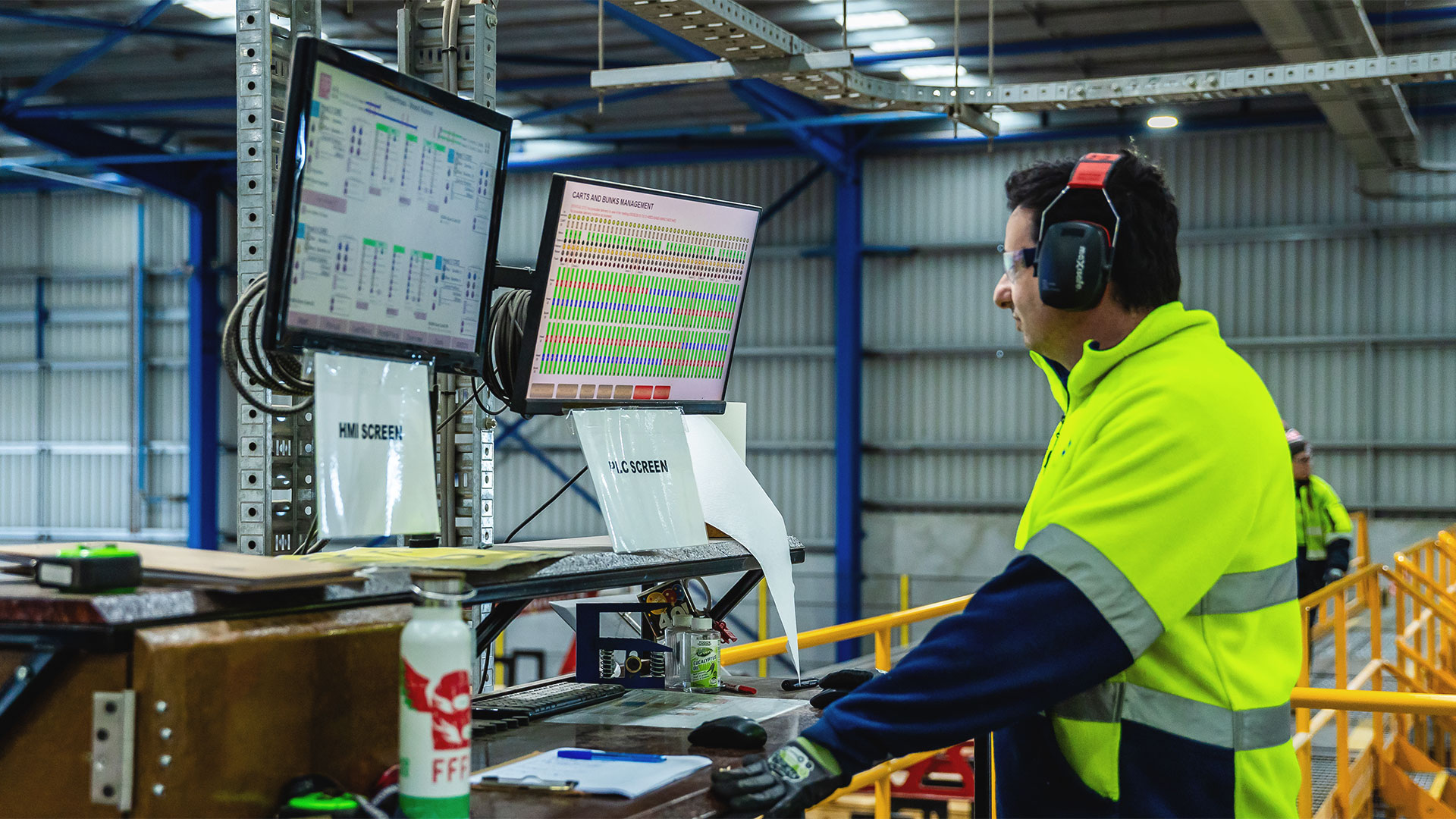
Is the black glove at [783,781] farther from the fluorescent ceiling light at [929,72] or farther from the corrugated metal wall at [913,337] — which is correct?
the corrugated metal wall at [913,337]

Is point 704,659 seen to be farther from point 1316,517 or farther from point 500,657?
point 500,657

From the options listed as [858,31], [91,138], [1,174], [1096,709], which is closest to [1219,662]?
[1096,709]

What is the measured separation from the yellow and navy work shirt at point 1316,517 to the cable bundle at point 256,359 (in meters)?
9.79

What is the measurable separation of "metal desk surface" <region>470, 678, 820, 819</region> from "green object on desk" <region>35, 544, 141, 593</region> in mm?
673

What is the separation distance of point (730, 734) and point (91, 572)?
127 centimetres

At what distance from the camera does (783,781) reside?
2188 millimetres

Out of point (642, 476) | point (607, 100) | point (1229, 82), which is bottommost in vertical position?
point (642, 476)

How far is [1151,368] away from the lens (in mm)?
2330

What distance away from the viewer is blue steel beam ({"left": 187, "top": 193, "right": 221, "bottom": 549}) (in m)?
18.0

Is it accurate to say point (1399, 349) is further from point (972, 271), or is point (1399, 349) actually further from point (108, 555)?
point (108, 555)

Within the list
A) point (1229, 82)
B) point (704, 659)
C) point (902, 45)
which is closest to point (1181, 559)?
point (704, 659)

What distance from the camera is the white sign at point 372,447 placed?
2.22 m

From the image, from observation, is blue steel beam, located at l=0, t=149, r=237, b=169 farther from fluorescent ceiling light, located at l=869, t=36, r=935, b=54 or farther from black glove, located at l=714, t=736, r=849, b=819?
black glove, located at l=714, t=736, r=849, b=819

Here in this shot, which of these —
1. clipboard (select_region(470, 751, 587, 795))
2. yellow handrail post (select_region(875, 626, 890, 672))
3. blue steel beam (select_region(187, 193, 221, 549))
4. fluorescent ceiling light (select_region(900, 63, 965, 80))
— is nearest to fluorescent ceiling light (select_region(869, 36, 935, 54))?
fluorescent ceiling light (select_region(900, 63, 965, 80))
